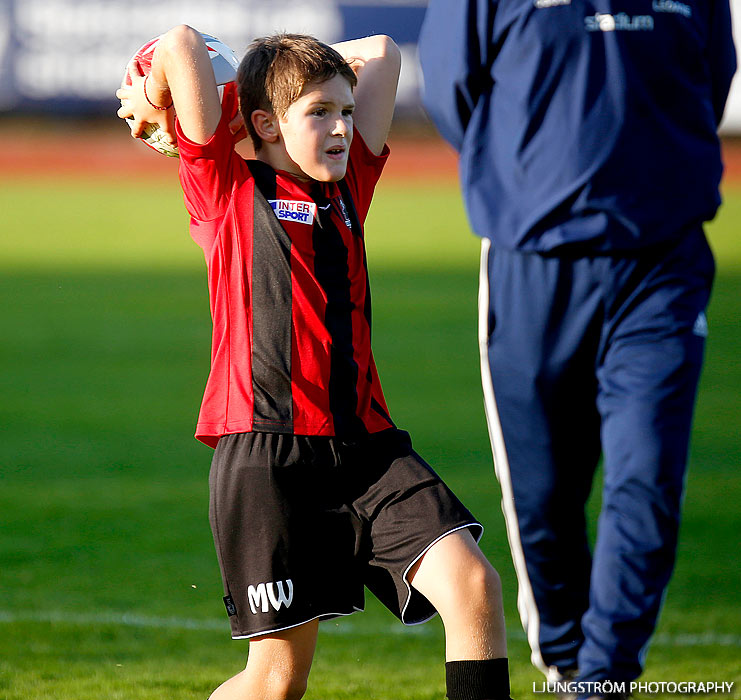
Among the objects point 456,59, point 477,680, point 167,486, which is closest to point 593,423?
point 477,680

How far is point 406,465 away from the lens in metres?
2.98

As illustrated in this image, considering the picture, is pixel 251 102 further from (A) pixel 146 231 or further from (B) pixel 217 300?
(A) pixel 146 231

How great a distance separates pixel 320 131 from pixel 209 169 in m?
0.30

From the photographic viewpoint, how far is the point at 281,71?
3068mm

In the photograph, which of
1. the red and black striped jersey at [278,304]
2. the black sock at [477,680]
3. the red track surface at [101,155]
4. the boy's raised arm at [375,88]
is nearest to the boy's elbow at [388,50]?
the boy's raised arm at [375,88]

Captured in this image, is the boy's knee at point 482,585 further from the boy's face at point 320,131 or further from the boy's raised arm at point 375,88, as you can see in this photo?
the boy's raised arm at point 375,88

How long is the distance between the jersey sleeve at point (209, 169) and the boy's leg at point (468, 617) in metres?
1.06

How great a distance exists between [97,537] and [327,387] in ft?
10.6

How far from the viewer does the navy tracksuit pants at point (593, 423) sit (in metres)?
2.66

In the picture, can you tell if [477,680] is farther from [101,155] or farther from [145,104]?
[101,155]

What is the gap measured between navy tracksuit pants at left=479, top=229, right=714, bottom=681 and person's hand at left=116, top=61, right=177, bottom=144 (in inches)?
37.3

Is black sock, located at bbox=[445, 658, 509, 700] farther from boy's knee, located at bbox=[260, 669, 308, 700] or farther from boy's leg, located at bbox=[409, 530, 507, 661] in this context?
boy's knee, located at bbox=[260, 669, 308, 700]

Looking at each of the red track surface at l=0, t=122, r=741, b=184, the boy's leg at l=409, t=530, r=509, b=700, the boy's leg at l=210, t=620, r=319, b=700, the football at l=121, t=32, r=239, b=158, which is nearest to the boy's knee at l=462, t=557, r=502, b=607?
the boy's leg at l=409, t=530, r=509, b=700

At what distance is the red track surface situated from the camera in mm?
29359
